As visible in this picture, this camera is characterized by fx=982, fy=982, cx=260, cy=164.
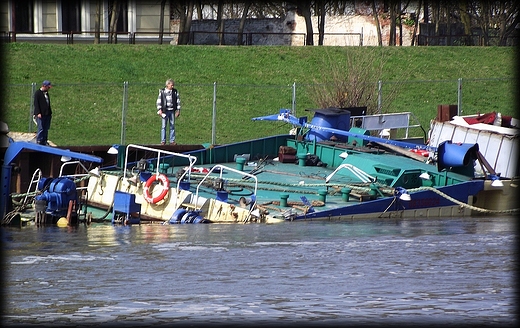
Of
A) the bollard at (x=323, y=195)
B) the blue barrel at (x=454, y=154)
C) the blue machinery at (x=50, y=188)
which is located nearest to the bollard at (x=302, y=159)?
the bollard at (x=323, y=195)

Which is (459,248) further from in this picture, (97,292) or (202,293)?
(97,292)

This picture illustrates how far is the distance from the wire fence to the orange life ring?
994cm

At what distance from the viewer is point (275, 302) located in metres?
12.3

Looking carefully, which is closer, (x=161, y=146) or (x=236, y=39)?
(x=161, y=146)

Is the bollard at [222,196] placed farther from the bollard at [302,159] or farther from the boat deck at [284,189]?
the bollard at [302,159]

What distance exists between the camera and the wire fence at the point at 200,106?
30719mm

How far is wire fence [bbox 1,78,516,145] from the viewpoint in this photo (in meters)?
30.7

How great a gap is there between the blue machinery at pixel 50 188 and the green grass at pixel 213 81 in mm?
10056

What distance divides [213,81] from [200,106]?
171 inches

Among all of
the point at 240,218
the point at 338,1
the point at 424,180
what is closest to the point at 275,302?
the point at 338,1

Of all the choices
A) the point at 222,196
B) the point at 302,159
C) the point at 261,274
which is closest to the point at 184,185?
the point at 222,196

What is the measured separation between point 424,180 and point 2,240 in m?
8.79

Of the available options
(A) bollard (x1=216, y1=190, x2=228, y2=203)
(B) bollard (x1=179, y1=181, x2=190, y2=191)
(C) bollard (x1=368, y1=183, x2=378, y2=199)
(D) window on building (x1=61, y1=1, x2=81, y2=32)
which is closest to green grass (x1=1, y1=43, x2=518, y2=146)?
(D) window on building (x1=61, y1=1, x2=81, y2=32)

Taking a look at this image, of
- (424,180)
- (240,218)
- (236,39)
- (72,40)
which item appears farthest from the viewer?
(236,39)
